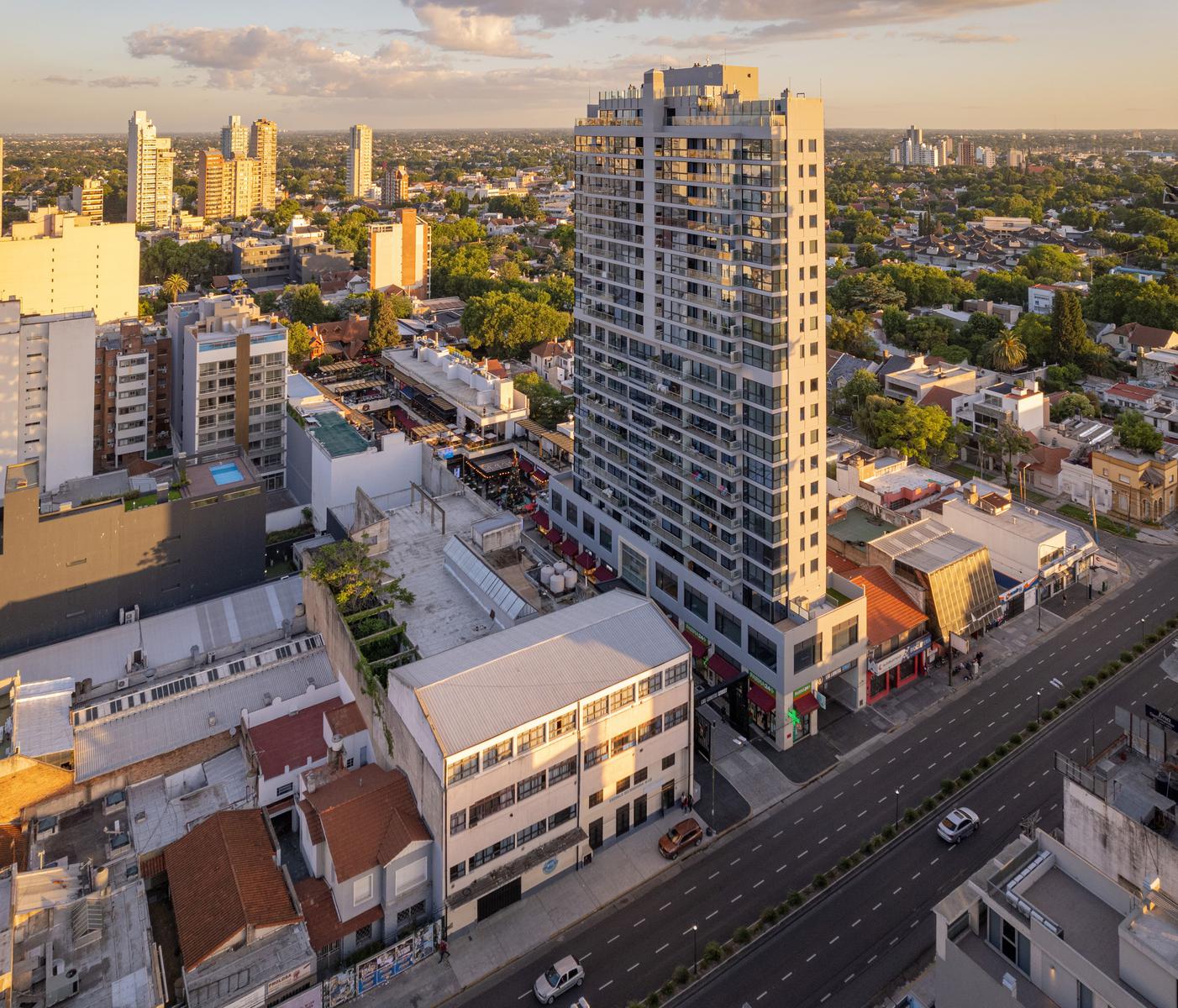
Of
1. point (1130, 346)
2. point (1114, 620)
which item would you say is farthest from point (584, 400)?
point (1130, 346)

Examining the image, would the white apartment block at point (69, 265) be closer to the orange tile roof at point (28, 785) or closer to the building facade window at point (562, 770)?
the orange tile roof at point (28, 785)

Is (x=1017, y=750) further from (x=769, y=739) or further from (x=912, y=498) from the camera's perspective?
(x=912, y=498)

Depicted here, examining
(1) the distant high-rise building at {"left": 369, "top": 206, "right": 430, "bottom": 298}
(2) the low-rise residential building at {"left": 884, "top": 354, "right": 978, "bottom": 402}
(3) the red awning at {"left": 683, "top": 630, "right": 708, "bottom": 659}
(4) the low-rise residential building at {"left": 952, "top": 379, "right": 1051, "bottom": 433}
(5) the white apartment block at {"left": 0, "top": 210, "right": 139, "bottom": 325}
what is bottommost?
(3) the red awning at {"left": 683, "top": 630, "right": 708, "bottom": 659}

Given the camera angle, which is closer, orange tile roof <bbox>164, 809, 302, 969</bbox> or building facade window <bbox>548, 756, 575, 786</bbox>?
orange tile roof <bbox>164, 809, 302, 969</bbox>

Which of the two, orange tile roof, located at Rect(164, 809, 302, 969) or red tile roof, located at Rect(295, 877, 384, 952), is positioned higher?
orange tile roof, located at Rect(164, 809, 302, 969)

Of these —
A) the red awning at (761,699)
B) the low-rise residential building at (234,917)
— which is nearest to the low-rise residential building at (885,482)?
the red awning at (761,699)

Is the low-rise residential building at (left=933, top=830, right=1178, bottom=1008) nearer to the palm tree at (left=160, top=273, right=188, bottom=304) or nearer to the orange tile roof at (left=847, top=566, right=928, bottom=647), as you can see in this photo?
the orange tile roof at (left=847, top=566, right=928, bottom=647)

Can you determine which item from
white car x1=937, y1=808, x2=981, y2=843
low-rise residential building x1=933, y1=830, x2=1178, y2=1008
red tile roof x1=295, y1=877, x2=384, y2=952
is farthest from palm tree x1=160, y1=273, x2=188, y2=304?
low-rise residential building x1=933, y1=830, x2=1178, y2=1008

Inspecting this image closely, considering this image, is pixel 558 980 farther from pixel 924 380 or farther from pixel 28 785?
pixel 924 380
